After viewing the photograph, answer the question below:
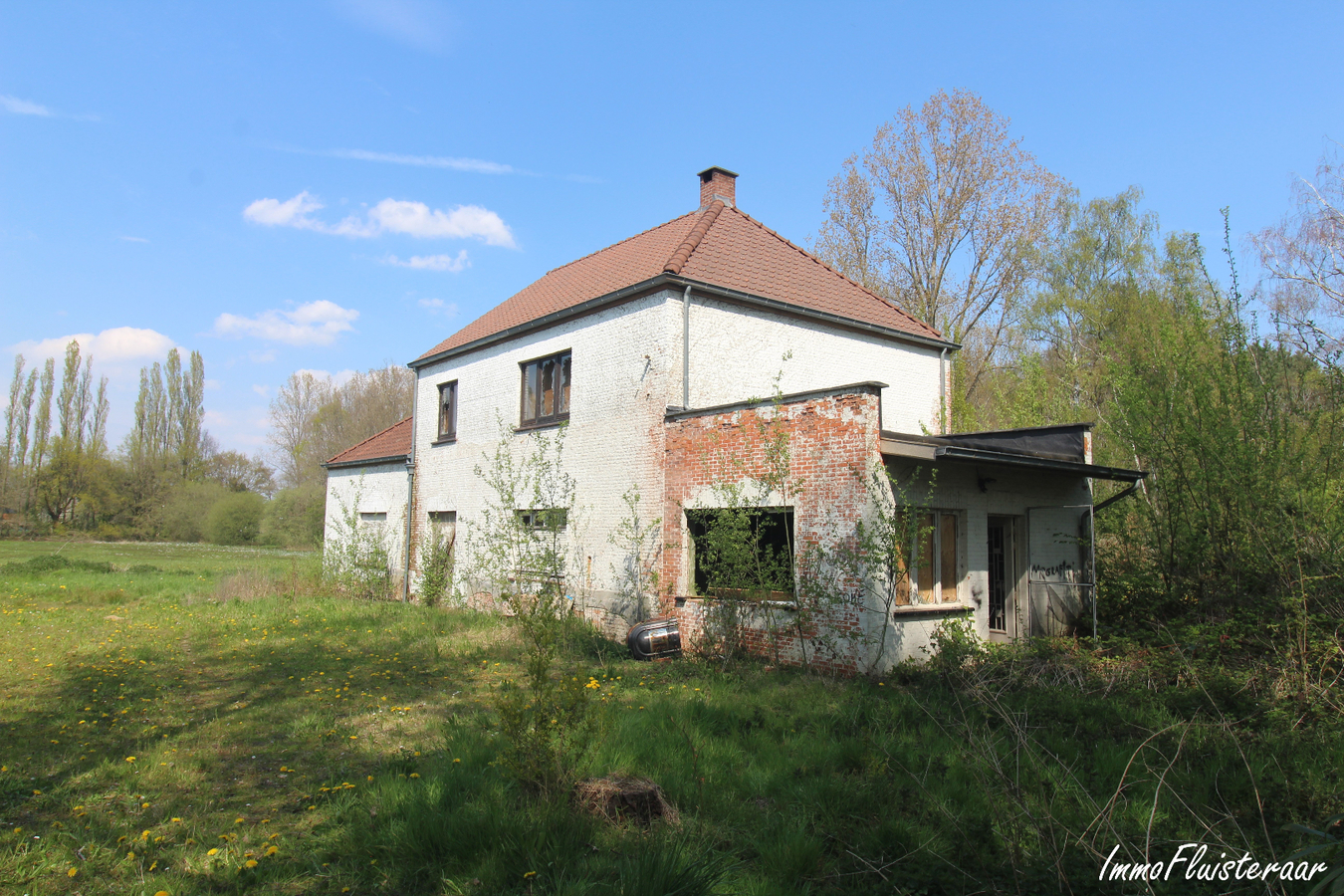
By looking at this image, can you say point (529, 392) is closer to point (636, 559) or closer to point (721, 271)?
point (721, 271)

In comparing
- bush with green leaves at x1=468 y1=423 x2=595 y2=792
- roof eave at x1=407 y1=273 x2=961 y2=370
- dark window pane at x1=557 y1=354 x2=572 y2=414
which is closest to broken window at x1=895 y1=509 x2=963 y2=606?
bush with green leaves at x1=468 y1=423 x2=595 y2=792

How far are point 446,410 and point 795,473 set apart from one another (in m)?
11.5

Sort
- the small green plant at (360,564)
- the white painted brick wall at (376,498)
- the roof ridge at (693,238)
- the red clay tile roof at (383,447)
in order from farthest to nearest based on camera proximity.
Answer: the red clay tile roof at (383,447), the white painted brick wall at (376,498), the small green plant at (360,564), the roof ridge at (693,238)

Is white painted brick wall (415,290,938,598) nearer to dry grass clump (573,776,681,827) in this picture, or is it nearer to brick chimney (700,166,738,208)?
brick chimney (700,166,738,208)

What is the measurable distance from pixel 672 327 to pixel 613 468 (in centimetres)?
271

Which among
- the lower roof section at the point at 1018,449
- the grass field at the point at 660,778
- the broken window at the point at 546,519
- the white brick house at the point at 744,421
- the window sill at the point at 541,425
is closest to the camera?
the grass field at the point at 660,778

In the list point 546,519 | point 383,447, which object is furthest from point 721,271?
point 383,447

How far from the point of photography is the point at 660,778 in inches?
216

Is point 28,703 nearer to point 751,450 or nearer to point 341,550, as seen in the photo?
point 751,450

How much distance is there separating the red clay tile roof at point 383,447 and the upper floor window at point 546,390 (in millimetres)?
5762

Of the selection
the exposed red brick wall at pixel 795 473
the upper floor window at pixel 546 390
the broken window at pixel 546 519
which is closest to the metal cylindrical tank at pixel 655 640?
the exposed red brick wall at pixel 795 473

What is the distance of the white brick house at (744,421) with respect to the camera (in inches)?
405

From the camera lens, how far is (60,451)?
166 ft

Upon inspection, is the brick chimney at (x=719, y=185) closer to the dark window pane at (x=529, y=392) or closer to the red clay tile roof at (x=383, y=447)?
the dark window pane at (x=529, y=392)
